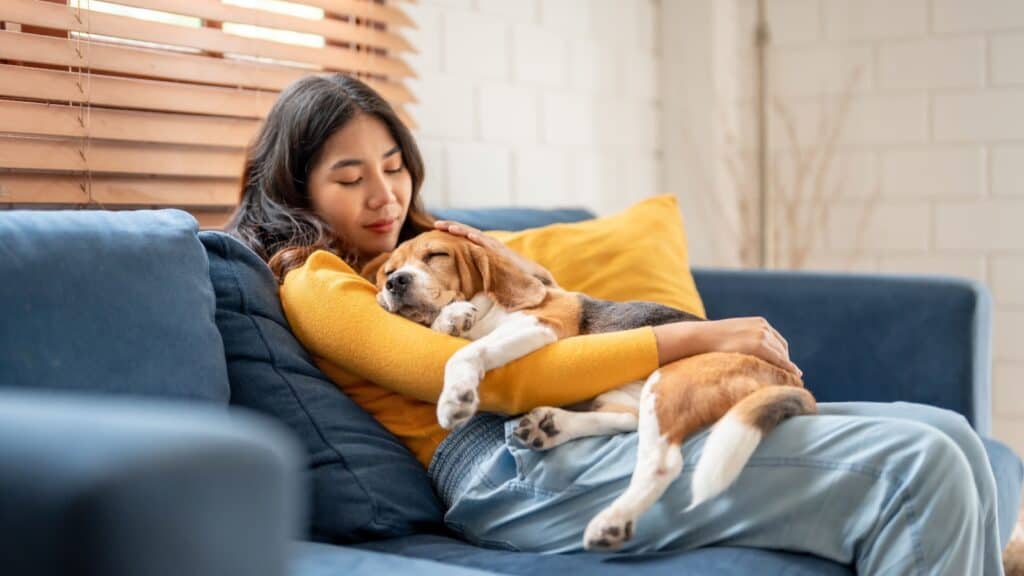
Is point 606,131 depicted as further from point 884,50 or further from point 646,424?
point 646,424

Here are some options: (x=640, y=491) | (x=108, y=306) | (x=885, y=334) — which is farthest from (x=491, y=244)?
(x=885, y=334)

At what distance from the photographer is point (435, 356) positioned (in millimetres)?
1569

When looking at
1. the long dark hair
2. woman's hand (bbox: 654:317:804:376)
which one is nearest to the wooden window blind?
the long dark hair

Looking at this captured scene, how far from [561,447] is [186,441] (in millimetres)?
919

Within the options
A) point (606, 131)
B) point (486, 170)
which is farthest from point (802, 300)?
point (606, 131)

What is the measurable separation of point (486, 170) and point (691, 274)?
683mm

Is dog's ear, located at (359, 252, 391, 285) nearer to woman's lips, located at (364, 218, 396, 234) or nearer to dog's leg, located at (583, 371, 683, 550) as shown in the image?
woman's lips, located at (364, 218, 396, 234)

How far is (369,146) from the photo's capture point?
6.40 feet

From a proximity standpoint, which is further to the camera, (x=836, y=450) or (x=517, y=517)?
(x=517, y=517)

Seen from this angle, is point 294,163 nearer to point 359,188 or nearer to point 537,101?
point 359,188

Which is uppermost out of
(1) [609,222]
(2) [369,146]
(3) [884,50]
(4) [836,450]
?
(3) [884,50]

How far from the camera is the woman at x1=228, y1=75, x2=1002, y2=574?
1.41m

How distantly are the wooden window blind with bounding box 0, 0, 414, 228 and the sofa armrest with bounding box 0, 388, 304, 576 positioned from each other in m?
1.15

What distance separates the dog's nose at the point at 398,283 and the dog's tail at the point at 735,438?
1.62 ft
